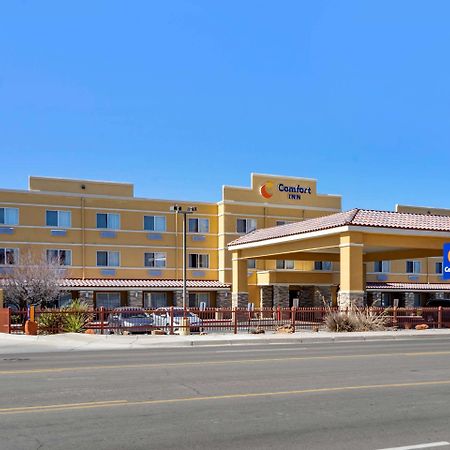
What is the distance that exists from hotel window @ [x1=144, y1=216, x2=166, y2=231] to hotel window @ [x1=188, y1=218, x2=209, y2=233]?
224 centimetres

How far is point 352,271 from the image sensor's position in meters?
32.4

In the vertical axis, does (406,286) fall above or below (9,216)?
below

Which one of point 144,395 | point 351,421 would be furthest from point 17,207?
point 351,421

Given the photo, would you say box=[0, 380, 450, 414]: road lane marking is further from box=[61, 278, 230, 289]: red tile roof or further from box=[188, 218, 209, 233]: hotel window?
box=[188, 218, 209, 233]: hotel window

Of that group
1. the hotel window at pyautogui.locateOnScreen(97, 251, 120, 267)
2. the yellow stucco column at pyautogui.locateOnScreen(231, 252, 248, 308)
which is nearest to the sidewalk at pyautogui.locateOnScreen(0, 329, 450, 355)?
the yellow stucco column at pyautogui.locateOnScreen(231, 252, 248, 308)

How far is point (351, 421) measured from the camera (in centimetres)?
860

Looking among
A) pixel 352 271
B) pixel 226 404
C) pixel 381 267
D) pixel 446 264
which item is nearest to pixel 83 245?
pixel 352 271

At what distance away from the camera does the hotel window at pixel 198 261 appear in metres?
53.1

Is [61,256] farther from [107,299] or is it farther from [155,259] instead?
[155,259]

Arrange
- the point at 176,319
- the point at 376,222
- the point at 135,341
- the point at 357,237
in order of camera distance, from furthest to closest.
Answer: the point at 376,222
the point at 357,237
the point at 176,319
the point at 135,341

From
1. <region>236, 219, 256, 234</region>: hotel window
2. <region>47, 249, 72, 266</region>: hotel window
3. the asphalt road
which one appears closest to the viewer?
the asphalt road

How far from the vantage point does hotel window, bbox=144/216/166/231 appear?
51844 millimetres

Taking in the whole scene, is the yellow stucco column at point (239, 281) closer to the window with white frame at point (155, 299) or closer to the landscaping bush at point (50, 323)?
the window with white frame at point (155, 299)

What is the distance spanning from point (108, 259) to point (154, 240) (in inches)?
158
